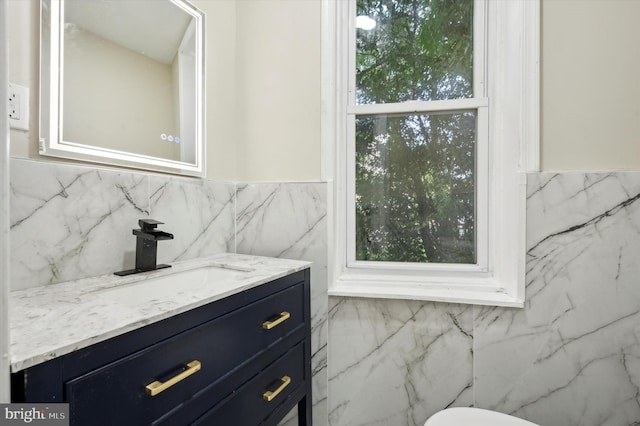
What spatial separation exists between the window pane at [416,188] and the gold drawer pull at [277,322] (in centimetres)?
59

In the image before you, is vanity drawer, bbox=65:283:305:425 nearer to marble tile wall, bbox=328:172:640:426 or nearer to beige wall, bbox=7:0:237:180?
marble tile wall, bbox=328:172:640:426

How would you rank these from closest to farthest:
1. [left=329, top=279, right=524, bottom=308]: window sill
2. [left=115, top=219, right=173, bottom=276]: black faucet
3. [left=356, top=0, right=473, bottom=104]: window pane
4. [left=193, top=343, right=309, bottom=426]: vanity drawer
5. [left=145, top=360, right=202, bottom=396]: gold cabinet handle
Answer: [left=145, top=360, right=202, bottom=396]: gold cabinet handle, [left=193, top=343, right=309, bottom=426]: vanity drawer, [left=115, top=219, right=173, bottom=276]: black faucet, [left=329, top=279, right=524, bottom=308]: window sill, [left=356, top=0, right=473, bottom=104]: window pane

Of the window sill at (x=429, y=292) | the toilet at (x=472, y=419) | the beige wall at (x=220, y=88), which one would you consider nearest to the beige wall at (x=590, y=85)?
the window sill at (x=429, y=292)

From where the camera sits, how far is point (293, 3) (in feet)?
4.91

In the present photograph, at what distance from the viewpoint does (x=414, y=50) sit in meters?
1.48

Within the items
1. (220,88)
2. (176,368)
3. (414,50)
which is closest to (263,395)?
(176,368)

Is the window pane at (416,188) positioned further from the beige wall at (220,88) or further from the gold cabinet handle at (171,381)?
the gold cabinet handle at (171,381)

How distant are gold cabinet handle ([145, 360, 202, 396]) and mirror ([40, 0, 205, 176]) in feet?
2.48

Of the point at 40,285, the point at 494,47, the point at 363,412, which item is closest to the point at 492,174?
the point at 494,47

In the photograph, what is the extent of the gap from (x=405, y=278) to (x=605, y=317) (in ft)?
2.55

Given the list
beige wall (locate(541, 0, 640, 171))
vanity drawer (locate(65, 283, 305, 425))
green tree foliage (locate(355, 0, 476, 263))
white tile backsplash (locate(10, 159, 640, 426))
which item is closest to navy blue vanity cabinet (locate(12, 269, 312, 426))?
vanity drawer (locate(65, 283, 305, 425))

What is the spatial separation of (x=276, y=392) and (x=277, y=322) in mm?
232

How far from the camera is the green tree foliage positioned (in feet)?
4.73

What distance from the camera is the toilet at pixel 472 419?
1005mm
